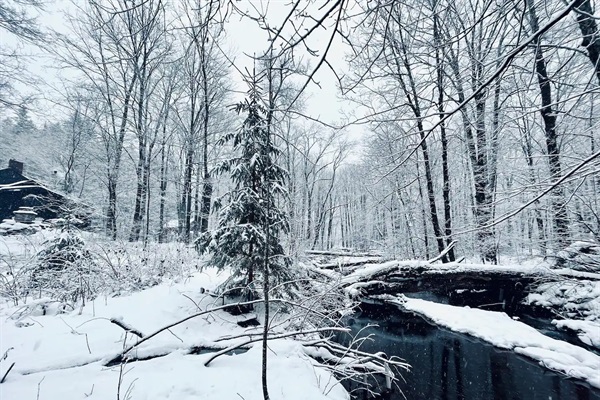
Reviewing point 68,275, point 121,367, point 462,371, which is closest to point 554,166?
point 462,371

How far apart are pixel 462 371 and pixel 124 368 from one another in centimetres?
511

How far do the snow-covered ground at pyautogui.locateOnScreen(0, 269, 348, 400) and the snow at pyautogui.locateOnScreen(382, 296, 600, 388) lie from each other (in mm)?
4242

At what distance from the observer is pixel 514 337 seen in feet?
18.2

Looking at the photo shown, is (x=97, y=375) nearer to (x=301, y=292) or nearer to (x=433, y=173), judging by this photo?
(x=301, y=292)

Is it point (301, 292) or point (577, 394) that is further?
point (301, 292)

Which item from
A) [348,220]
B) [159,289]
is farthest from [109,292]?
[348,220]

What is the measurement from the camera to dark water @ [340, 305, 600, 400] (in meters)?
3.88

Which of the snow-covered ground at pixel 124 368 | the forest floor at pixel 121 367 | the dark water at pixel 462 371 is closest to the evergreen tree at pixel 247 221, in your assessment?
the forest floor at pixel 121 367

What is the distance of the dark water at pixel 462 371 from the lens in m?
3.88

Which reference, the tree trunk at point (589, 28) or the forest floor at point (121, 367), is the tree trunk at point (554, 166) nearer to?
the tree trunk at point (589, 28)

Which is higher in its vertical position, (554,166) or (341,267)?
(554,166)

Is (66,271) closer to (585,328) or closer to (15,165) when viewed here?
(585,328)

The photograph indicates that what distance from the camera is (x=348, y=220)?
A: 1438 inches

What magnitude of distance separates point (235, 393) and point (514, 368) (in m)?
4.96
